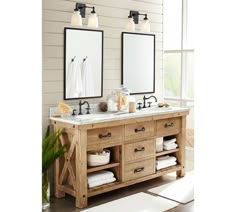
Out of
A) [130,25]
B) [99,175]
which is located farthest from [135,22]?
[99,175]

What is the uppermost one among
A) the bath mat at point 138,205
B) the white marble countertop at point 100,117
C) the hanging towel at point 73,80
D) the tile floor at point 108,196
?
the hanging towel at point 73,80

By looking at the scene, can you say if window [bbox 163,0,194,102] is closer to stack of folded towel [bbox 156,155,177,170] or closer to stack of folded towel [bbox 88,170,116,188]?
stack of folded towel [bbox 156,155,177,170]

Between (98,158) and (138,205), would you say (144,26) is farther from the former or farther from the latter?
(138,205)

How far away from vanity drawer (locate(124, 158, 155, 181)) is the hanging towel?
0.97 m

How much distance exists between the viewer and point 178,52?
5477 millimetres

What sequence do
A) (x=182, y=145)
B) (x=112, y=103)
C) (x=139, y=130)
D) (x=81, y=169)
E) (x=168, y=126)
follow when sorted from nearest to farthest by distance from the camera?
(x=81, y=169) → (x=139, y=130) → (x=112, y=103) → (x=168, y=126) → (x=182, y=145)

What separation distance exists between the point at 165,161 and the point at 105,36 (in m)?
1.65

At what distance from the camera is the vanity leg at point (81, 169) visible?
329cm

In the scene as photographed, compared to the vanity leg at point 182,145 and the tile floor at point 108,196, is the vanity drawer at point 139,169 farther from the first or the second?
the vanity leg at point 182,145

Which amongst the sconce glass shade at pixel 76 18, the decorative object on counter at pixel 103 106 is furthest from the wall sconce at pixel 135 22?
the decorative object on counter at pixel 103 106

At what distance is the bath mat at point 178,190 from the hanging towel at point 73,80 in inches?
53.5

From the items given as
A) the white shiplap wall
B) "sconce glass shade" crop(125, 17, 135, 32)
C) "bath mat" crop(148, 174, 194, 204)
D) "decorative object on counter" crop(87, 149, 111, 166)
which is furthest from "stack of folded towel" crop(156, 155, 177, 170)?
"sconce glass shade" crop(125, 17, 135, 32)
